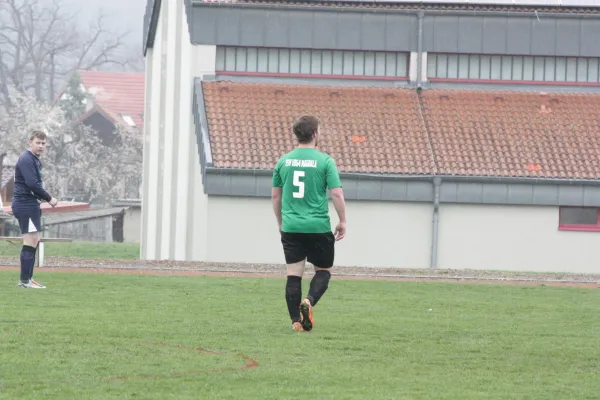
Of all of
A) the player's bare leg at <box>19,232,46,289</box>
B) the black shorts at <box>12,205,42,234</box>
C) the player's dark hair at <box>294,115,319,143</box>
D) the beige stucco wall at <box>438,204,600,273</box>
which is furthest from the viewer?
the beige stucco wall at <box>438,204,600,273</box>

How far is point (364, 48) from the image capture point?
34.0 metres

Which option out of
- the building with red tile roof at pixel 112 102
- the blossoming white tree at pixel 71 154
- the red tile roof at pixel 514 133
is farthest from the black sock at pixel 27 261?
the building with red tile roof at pixel 112 102

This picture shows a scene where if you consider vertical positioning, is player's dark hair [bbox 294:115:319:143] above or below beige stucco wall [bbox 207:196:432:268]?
above

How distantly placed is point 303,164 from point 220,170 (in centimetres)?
1975

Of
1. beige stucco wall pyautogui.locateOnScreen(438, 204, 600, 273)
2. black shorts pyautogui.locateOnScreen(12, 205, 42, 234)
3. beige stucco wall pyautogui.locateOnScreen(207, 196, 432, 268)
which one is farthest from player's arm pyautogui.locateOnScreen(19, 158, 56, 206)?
beige stucco wall pyautogui.locateOnScreen(438, 204, 600, 273)

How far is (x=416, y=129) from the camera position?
1307 inches

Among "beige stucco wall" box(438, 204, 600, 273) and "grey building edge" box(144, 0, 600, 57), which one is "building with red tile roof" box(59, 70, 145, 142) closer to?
"grey building edge" box(144, 0, 600, 57)

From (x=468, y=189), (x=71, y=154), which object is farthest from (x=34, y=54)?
(x=468, y=189)

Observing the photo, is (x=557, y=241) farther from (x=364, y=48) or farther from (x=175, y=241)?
(x=175, y=241)

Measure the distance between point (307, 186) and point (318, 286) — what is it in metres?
0.84

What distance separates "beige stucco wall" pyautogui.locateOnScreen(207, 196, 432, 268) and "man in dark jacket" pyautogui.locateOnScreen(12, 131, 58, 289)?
50.6ft

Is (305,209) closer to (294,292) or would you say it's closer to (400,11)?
(294,292)

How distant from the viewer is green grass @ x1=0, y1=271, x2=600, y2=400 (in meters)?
7.95

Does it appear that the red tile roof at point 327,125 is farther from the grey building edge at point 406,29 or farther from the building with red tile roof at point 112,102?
the building with red tile roof at point 112,102
